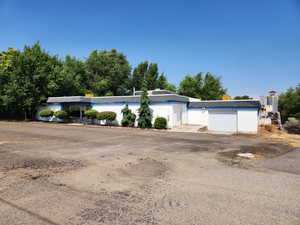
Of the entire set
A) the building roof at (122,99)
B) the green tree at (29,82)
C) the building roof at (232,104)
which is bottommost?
the building roof at (232,104)

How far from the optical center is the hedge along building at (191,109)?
58.8 feet

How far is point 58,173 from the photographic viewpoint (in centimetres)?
592

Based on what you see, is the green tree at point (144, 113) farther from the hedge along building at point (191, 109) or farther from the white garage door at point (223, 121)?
the white garage door at point (223, 121)

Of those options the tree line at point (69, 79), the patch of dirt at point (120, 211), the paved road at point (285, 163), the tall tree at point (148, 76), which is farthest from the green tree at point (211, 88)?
the patch of dirt at point (120, 211)

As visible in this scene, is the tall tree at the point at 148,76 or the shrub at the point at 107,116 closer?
the shrub at the point at 107,116

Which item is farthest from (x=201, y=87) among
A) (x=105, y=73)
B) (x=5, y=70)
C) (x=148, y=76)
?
(x=5, y=70)

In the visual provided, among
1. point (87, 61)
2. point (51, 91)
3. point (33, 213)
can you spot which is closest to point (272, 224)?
point (33, 213)

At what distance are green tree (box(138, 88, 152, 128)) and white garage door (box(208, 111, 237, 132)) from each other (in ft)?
20.9

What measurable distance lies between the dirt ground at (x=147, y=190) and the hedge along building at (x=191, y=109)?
10.5m

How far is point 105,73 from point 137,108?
2682cm

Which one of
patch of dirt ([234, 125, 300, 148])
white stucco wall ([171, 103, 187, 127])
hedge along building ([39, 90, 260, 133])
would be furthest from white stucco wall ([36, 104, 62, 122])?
patch of dirt ([234, 125, 300, 148])

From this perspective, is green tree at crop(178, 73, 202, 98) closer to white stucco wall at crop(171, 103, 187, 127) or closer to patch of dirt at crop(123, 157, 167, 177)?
white stucco wall at crop(171, 103, 187, 127)

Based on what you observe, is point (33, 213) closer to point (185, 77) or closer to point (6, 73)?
point (6, 73)

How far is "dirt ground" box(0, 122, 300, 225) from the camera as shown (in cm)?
352
